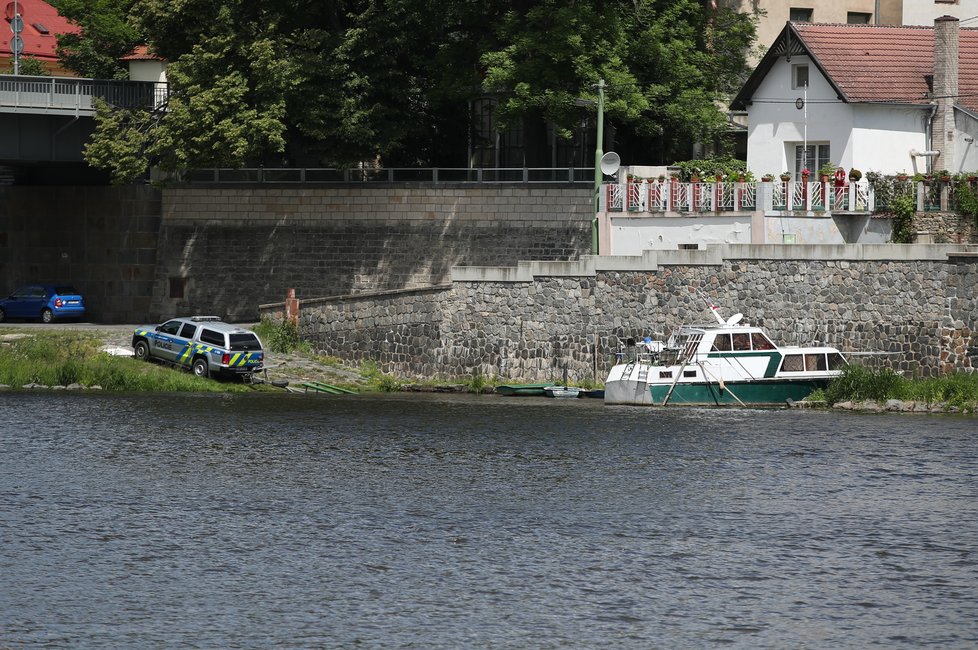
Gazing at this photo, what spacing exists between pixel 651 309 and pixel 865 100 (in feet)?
33.5

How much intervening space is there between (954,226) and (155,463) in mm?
22615

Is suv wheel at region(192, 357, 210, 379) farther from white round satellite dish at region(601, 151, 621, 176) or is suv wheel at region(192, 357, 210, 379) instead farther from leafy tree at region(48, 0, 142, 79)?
leafy tree at region(48, 0, 142, 79)

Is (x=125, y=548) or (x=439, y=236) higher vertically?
(x=439, y=236)

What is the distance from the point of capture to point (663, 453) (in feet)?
115

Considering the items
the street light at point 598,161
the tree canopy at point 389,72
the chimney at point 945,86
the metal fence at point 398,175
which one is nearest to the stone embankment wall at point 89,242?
the metal fence at point 398,175

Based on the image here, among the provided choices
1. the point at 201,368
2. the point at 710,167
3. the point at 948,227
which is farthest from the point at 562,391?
the point at 948,227

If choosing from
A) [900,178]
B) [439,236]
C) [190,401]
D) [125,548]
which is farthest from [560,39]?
[125,548]

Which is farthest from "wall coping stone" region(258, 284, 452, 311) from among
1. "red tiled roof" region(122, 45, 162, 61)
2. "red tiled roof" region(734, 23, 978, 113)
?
"red tiled roof" region(122, 45, 162, 61)

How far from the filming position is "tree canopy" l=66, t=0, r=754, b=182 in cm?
5094

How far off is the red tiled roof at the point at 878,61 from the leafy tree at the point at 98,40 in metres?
26.3

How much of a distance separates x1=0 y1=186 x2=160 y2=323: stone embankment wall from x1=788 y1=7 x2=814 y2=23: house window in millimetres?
24411

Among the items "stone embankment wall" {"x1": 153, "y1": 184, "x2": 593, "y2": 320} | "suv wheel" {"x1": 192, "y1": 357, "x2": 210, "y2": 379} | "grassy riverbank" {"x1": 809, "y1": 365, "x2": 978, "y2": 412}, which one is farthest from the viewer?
"stone embankment wall" {"x1": 153, "y1": 184, "x2": 593, "y2": 320}

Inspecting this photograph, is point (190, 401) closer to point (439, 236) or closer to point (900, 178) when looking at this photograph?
point (439, 236)

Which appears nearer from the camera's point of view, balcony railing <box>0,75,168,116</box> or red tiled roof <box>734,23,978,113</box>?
red tiled roof <box>734,23,978,113</box>
